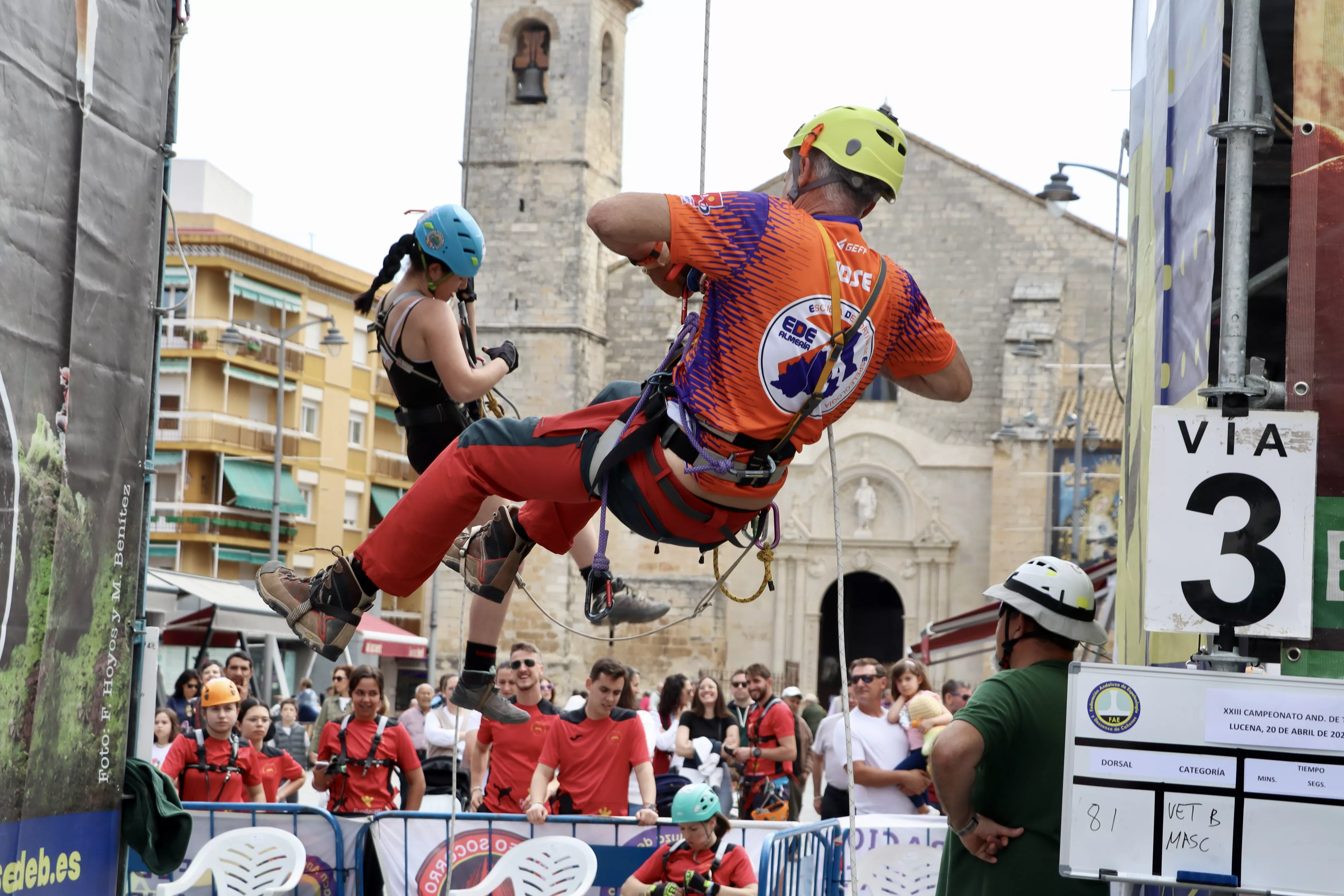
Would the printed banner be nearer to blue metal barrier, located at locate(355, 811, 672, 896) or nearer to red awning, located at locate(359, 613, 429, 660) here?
blue metal barrier, located at locate(355, 811, 672, 896)

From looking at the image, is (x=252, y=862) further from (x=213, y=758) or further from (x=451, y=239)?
(x=451, y=239)

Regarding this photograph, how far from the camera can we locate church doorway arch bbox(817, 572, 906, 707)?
35.7 metres

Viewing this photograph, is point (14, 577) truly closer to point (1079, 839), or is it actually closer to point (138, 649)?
point (138, 649)

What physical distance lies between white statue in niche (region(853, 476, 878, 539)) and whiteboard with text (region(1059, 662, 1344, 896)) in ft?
100

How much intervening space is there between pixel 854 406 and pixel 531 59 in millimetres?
9744

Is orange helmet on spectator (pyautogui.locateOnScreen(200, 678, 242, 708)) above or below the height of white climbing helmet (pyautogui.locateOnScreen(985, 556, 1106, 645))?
below

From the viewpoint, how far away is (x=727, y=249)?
12.6 feet

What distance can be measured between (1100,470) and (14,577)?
28.7 meters

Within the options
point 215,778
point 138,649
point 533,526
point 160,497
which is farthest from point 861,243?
point 160,497

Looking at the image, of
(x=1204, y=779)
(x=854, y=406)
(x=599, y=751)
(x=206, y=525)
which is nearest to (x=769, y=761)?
(x=599, y=751)

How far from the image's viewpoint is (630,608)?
5430 mm

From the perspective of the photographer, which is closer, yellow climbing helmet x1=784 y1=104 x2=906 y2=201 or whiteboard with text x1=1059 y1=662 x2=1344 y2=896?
whiteboard with text x1=1059 y1=662 x2=1344 y2=896

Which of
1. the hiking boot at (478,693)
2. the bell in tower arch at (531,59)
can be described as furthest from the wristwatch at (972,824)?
the bell in tower arch at (531,59)

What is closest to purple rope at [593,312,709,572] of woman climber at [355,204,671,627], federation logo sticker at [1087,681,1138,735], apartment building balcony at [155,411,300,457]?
woman climber at [355,204,671,627]
